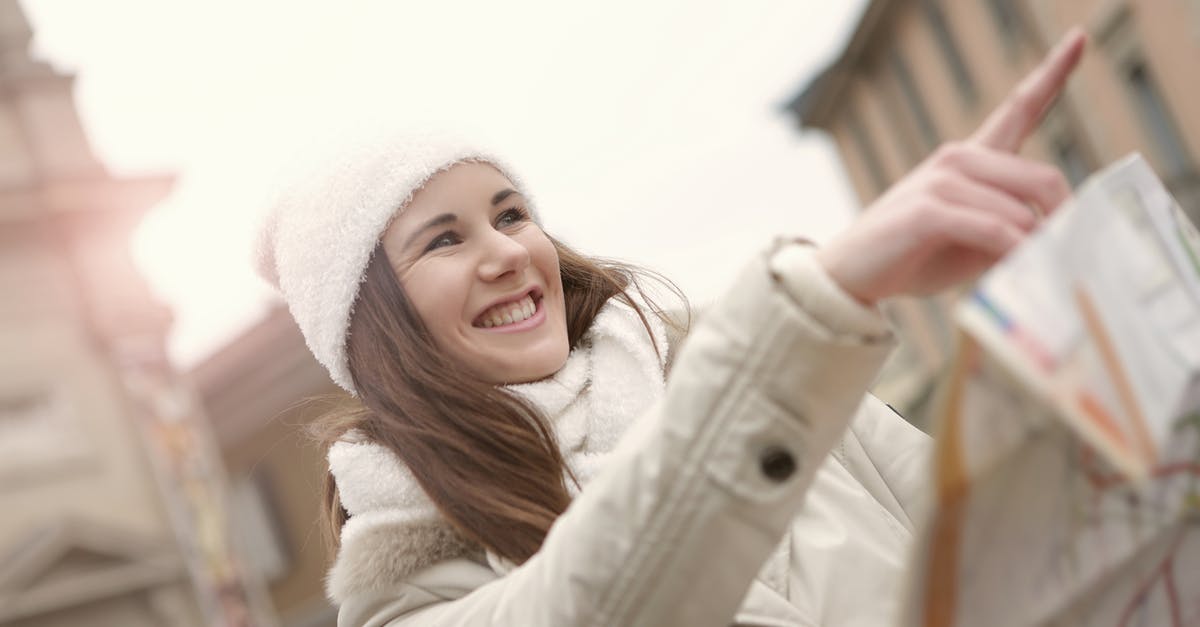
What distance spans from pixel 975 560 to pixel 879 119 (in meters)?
27.8

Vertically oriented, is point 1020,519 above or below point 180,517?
above

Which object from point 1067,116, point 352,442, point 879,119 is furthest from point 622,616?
point 879,119

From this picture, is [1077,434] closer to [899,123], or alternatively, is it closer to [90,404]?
[90,404]

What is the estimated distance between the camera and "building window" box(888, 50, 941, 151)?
84.2 feet

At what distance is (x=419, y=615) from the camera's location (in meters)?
1.81

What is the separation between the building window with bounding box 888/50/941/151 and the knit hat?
2371 cm

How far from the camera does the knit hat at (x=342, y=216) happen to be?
89.7 inches

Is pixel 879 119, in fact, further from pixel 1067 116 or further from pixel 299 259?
pixel 299 259

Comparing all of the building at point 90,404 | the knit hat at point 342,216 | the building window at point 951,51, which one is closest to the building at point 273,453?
the building at point 90,404

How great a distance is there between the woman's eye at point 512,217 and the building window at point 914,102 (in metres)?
23.7

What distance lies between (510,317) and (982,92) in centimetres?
2070

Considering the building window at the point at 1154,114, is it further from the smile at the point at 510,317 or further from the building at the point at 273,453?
the smile at the point at 510,317

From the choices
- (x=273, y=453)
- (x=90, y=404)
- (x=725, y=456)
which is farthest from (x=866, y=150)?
(x=725, y=456)

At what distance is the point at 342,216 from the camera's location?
2.30 m
